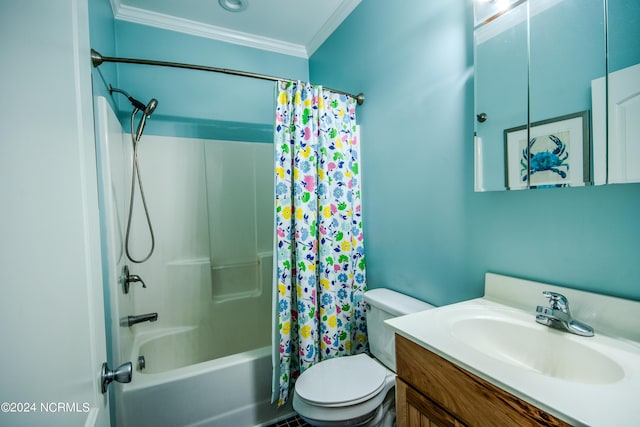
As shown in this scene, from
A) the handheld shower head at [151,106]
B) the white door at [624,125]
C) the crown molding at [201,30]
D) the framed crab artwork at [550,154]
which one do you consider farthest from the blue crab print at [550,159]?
the crown molding at [201,30]

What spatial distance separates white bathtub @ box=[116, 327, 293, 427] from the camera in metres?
1.35

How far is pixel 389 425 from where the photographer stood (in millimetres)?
1246

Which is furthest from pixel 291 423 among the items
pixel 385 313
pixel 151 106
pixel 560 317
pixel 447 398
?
pixel 151 106

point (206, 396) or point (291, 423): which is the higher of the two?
point (206, 396)

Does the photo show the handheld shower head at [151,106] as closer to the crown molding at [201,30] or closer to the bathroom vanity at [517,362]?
the crown molding at [201,30]

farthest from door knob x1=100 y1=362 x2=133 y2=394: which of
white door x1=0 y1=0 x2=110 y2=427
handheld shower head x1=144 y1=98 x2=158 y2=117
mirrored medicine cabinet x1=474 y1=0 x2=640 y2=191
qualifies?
handheld shower head x1=144 y1=98 x2=158 y2=117

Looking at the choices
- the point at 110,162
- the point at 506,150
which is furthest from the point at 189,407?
the point at 506,150

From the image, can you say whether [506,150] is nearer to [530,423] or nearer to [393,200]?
[393,200]

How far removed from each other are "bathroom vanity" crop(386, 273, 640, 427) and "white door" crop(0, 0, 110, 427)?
81cm

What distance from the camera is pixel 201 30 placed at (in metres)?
2.17

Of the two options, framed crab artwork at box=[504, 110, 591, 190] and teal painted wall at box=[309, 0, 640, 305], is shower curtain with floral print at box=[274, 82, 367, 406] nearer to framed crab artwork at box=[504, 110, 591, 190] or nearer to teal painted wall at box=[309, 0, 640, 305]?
teal painted wall at box=[309, 0, 640, 305]

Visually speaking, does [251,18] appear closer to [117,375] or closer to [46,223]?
[46,223]

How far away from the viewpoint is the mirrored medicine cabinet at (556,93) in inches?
30.0

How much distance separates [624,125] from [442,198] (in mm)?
639
